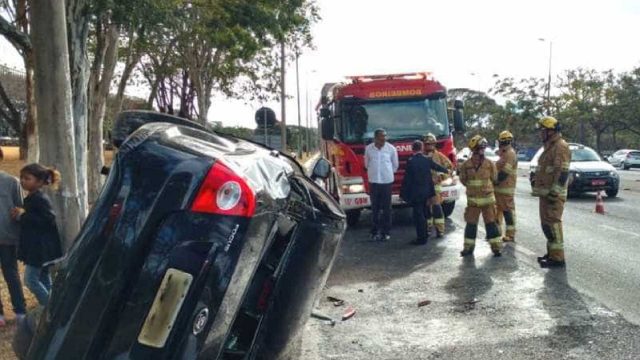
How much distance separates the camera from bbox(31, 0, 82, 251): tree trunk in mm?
5426

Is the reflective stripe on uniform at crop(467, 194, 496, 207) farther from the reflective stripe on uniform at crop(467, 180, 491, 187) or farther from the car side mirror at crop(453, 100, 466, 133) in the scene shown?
the car side mirror at crop(453, 100, 466, 133)

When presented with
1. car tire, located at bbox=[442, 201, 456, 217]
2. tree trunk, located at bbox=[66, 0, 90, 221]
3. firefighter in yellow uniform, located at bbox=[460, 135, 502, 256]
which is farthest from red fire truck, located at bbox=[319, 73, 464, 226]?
tree trunk, located at bbox=[66, 0, 90, 221]

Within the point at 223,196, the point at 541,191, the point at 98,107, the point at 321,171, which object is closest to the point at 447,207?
the point at 541,191

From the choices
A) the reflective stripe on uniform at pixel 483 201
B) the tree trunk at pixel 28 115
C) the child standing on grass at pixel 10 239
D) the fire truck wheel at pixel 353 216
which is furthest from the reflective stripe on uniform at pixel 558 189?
the tree trunk at pixel 28 115

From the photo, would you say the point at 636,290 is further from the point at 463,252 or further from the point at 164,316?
the point at 164,316

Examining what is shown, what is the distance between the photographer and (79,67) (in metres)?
6.72

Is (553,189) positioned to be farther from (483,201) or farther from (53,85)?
(53,85)

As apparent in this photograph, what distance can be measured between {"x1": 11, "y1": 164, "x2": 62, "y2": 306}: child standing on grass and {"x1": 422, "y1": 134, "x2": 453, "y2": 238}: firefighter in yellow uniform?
6219 mm

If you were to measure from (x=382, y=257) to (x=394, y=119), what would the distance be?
3.66 metres

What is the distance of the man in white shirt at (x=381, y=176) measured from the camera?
9898 mm

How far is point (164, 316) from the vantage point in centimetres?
215

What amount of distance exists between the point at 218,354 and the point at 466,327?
3387 millimetres

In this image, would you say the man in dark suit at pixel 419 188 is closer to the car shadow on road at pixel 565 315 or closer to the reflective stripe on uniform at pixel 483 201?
the reflective stripe on uniform at pixel 483 201

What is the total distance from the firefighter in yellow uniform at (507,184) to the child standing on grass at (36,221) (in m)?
6.45
